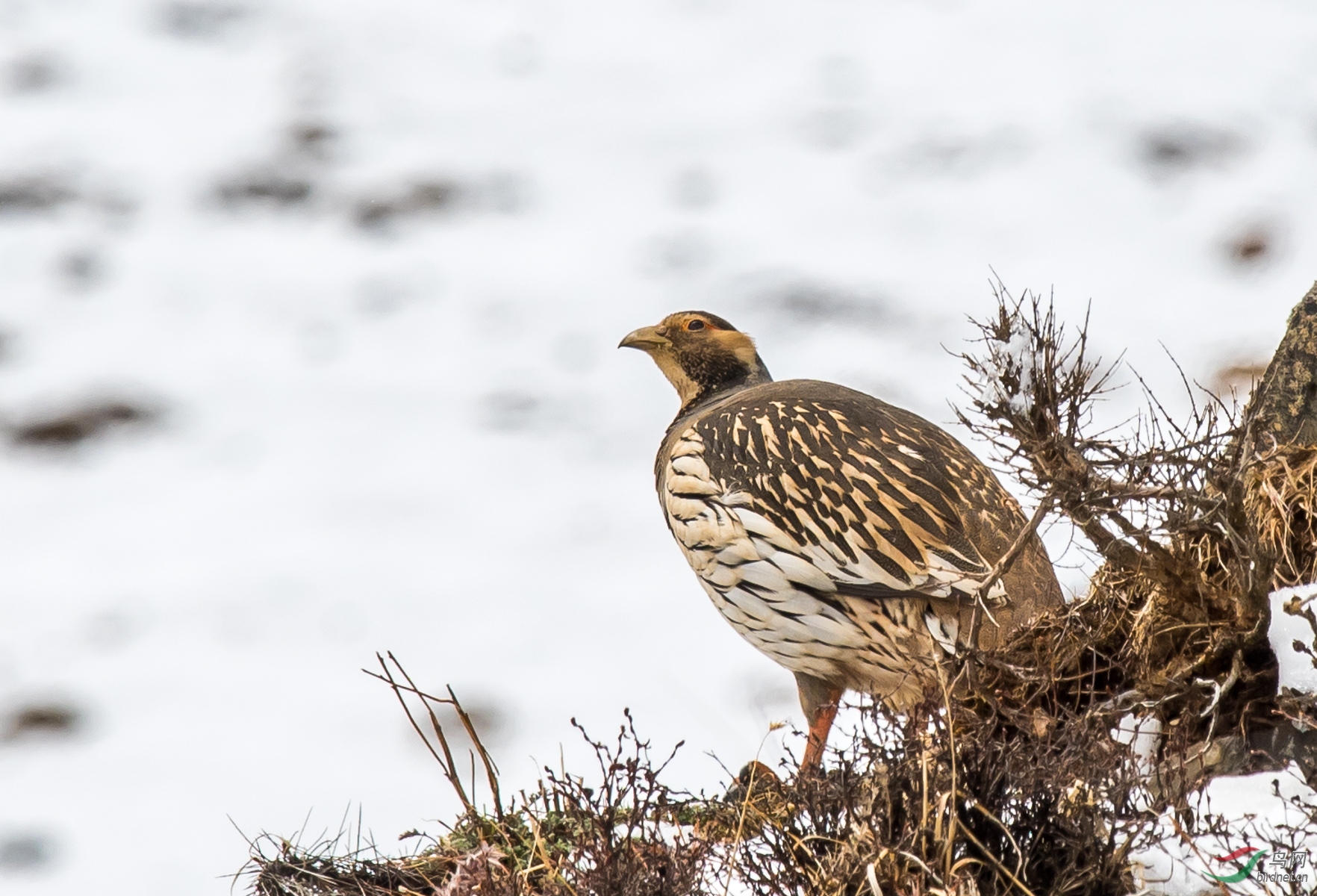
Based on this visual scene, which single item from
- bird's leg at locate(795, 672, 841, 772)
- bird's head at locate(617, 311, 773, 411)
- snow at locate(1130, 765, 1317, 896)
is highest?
bird's head at locate(617, 311, 773, 411)

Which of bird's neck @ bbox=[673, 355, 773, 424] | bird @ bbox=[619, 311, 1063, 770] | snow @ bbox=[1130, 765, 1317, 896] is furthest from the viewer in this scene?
bird's neck @ bbox=[673, 355, 773, 424]

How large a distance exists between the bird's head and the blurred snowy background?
81 centimetres

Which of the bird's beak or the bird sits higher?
the bird's beak

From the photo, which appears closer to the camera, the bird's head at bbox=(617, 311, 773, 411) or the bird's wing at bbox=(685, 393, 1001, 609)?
the bird's wing at bbox=(685, 393, 1001, 609)

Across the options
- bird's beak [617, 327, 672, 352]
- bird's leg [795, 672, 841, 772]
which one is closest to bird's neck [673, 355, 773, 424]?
bird's beak [617, 327, 672, 352]

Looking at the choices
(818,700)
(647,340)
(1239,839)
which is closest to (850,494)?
(818,700)

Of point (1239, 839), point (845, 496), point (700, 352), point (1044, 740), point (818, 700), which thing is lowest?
point (1239, 839)

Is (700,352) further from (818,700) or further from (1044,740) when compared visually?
(1044,740)

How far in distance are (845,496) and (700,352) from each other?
1.49 metres

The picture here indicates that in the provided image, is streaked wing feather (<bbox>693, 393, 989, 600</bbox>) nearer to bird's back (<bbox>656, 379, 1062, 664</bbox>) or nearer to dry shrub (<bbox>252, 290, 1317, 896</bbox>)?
bird's back (<bbox>656, 379, 1062, 664</bbox>)

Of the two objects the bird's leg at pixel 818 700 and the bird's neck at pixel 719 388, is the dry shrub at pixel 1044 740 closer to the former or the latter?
the bird's leg at pixel 818 700

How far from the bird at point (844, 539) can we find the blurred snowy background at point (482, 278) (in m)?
0.85

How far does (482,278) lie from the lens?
8.79 m

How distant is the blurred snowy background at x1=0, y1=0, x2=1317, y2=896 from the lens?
592 cm
